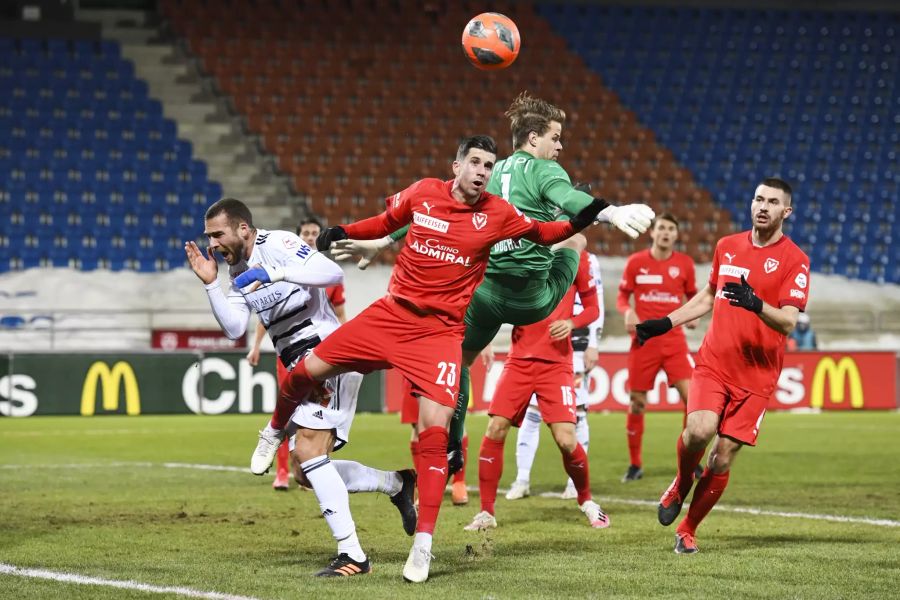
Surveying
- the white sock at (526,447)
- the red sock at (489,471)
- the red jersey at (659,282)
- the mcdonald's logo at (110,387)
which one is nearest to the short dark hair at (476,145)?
the red sock at (489,471)

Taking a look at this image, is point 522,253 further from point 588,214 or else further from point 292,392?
point 292,392

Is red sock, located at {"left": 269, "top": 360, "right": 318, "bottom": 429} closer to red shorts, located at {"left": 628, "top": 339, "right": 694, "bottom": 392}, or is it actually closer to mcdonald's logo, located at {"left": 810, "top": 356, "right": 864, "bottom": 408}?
red shorts, located at {"left": 628, "top": 339, "right": 694, "bottom": 392}

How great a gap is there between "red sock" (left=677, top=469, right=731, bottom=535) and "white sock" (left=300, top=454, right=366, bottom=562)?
1.99 meters

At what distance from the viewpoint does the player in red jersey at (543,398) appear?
8.31m

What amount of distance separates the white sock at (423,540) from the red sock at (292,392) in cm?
99

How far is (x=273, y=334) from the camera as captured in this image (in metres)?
6.92

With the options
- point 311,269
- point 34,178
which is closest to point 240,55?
point 34,178

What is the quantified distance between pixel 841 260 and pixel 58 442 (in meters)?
18.5

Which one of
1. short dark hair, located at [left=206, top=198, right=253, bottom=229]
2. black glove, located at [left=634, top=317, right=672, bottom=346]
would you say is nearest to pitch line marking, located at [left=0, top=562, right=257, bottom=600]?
short dark hair, located at [left=206, top=198, right=253, bottom=229]

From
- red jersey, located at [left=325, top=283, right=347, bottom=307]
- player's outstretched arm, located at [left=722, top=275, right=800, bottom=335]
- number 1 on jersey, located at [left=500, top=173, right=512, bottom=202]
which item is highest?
number 1 on jersey, located at [left=500, top=173, right=512, bottom=202]

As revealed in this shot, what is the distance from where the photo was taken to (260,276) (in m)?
6.04

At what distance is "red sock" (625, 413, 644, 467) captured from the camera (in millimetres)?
11539

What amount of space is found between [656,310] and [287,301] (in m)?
6.01

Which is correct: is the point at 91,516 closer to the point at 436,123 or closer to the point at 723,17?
the point at 436,123
